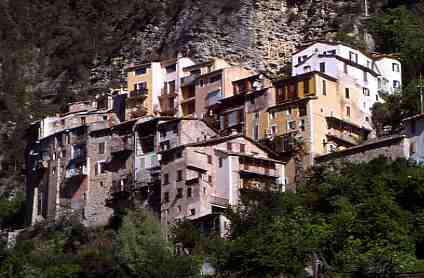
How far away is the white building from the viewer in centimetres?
8738

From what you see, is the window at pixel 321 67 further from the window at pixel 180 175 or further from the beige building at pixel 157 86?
the window at pixel 180 175

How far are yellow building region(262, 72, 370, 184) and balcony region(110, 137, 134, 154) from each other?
768 centimetres

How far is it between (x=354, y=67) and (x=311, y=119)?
6.38 metres

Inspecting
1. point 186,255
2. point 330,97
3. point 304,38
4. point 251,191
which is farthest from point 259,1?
point 186,255

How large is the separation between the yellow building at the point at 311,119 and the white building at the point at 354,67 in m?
0.97

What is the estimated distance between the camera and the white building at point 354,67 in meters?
87.4

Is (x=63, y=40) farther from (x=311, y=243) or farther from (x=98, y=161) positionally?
(x=311, y=243)

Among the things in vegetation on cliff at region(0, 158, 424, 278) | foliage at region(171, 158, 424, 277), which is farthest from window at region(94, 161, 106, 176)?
foliage at region(171, 158, 424, 277)

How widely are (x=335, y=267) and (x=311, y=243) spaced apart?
226 cm

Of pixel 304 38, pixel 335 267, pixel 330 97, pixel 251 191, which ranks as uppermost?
pixel 304 38

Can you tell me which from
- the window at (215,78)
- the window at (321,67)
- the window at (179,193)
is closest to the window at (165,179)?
the window at (179,193)

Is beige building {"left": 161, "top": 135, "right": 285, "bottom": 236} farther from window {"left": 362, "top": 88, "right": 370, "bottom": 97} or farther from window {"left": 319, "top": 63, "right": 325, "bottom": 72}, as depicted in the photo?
window {"left": 362, "top": 88, "right": 370, "bottom": 97}

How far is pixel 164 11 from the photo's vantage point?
11119 cm

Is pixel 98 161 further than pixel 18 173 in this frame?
No
